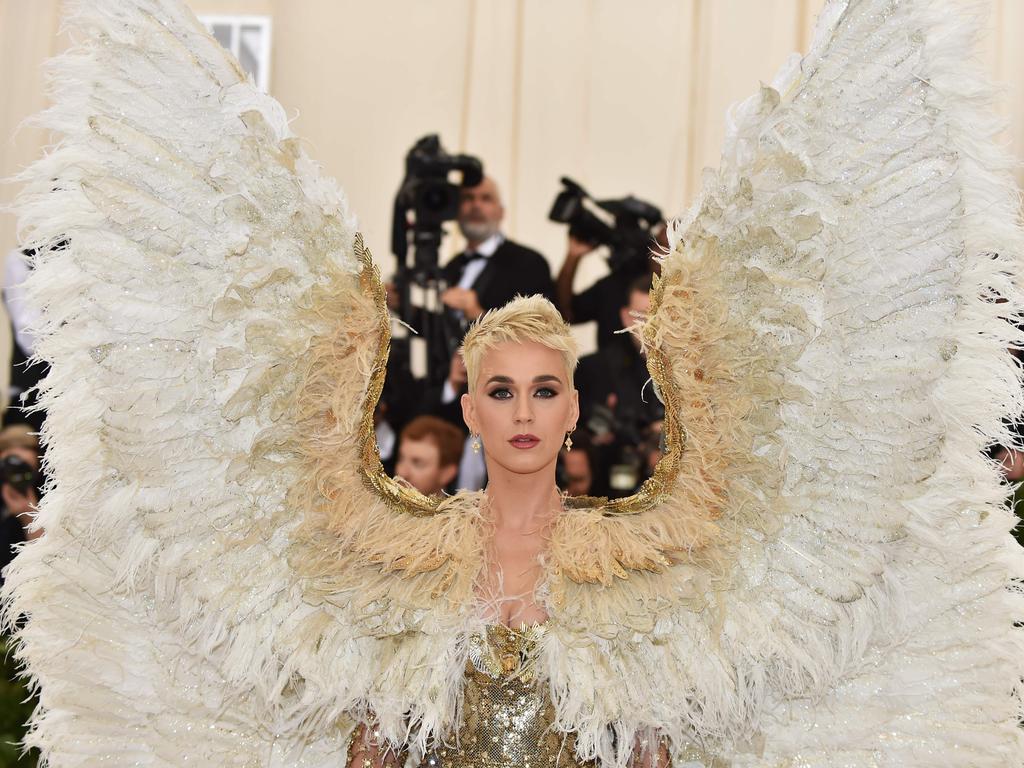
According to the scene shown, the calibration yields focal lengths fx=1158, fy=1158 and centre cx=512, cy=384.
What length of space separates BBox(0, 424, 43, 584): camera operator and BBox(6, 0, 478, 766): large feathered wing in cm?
232

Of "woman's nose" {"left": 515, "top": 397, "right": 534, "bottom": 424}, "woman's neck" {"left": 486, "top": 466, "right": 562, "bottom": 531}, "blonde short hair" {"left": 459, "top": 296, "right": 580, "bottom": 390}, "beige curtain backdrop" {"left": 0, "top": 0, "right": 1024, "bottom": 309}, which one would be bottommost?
"woman's neck" {"left": 486, "top": 466, "right": 562, "bottom": 531}

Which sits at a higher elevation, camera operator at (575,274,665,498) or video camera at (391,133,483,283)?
video camera at (391,133,483,283)

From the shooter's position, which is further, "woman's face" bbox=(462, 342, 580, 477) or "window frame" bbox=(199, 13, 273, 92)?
"window frame" bbox=(199, 13, 273, 92)

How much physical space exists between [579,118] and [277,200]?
381cm

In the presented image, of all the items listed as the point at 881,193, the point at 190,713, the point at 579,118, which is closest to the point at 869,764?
the point at 881,193

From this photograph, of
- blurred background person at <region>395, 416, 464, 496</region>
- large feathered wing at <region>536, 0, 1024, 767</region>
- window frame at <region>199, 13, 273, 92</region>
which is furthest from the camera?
window frame at <region>199, 13, 273, 92</region>

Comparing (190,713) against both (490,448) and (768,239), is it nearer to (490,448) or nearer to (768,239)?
(490,448)

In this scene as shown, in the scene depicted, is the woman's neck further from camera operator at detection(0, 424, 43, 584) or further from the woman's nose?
camera operator at detection(0, 424, 43, 584)

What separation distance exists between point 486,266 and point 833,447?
2694 millimetres

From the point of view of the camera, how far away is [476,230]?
479cm

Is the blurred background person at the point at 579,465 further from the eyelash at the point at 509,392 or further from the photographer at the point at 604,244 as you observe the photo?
the eyelash at the point at 509,392

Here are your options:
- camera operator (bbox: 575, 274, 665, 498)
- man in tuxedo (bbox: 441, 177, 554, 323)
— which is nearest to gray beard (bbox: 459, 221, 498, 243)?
man in tuxedo (bbox: 441, 177, 554, 323)

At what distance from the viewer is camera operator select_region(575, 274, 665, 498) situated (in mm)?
4410

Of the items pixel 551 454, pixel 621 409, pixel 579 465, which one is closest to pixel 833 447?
pixel 551 454
